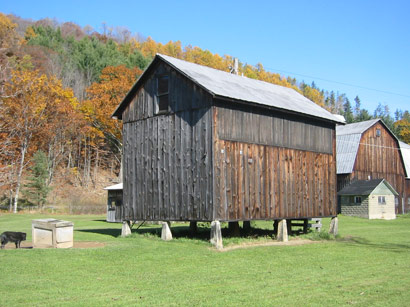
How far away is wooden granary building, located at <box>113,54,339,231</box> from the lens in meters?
20.8

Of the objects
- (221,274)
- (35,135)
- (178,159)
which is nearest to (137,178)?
(178,159)

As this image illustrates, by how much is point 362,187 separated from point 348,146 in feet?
20.5

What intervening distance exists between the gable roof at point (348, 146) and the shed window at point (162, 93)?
34261mm

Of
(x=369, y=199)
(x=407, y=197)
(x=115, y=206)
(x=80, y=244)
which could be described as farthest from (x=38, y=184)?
(x=407, y=197)

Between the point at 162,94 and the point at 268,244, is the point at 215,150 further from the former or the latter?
the point at 268,244

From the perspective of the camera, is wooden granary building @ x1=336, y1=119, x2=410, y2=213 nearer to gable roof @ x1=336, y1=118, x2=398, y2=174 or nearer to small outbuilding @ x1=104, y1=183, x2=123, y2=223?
gable roof @ x1=336, y1=118, x2=398, y2=174

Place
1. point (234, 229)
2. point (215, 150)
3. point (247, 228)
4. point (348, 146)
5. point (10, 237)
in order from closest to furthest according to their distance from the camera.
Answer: point (10, 237), point (215, 150), point (234, 229), point (247, 228), point (348, 146)

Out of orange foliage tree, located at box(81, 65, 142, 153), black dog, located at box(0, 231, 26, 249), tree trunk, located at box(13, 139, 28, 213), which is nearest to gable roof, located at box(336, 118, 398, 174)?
orange foliage tree, located at box(81, 65, 142, 153)

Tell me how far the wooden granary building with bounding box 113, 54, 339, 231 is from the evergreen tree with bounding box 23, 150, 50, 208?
2841cm

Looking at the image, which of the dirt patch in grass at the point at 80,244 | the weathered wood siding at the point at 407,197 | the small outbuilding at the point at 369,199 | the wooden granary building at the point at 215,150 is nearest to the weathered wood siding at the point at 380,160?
the weathered wood siding at the point at 407,197

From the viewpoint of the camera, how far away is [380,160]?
5650 centimetres

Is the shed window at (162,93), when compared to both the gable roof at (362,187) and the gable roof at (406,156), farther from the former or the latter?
the gable roof at (406,156)

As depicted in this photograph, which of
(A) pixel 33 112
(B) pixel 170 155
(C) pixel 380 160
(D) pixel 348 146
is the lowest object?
(B) pixel 170 155

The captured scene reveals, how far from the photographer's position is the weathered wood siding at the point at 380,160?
54.1 metres
